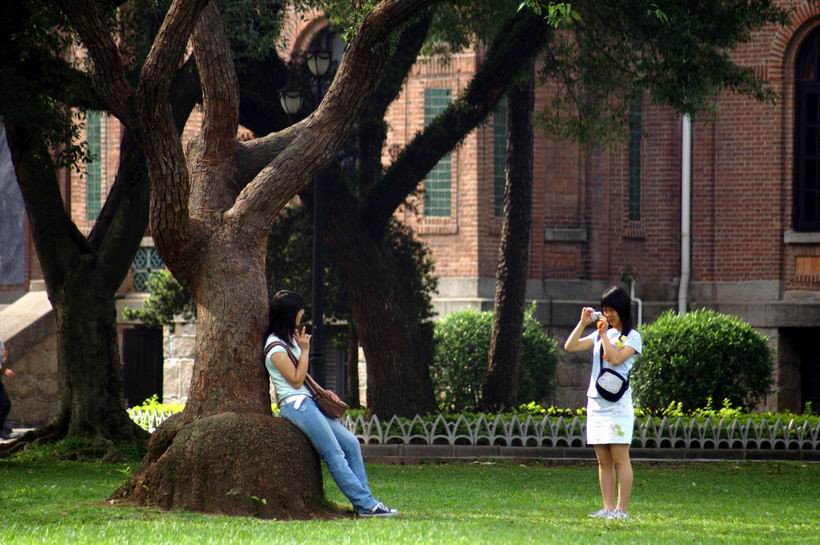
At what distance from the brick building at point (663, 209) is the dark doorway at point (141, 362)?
5617 mm

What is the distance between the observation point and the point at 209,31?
11.1 m

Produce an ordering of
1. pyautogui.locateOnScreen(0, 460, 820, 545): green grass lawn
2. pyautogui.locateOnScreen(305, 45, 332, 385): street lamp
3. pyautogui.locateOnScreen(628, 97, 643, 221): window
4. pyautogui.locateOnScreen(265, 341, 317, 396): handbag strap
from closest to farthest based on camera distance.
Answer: pyautogui.locateOnScreen(0, 460, 820, 545): green grass lawn < pyautogui.locateOnScreen(265, 341, 317, 396): handbag strap < pyautogui.locateOnScreen(305, 45, 332, 385): street lamp < pyautogui.locateOnScreen(628, 97, 643, 221): window

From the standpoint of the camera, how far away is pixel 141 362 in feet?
88.6

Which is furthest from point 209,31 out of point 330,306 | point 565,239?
point 565,239

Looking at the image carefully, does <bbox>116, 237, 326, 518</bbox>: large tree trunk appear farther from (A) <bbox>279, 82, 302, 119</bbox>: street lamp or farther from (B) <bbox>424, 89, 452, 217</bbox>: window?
(B) <bbox>424, 89, 452, 217</bbox>: window

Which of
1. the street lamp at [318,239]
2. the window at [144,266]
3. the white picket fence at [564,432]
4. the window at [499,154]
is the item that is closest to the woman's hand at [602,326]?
the white picket fence at [564,432]

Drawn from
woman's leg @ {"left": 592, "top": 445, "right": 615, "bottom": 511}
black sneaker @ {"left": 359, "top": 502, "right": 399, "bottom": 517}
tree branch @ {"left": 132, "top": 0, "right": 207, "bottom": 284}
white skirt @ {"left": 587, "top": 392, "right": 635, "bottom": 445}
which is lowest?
black sneaker @ {"left": 359, "top": 502, "right": 399, "bottom": 517}

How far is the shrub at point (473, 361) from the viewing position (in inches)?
869

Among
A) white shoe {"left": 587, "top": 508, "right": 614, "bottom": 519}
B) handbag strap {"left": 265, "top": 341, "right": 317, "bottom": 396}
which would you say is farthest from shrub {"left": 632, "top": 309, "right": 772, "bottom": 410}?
handbag strap {"left": 265, "top": 341, "right": 317, "bottom": 396}

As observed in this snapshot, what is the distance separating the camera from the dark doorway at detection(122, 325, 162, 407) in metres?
26.9

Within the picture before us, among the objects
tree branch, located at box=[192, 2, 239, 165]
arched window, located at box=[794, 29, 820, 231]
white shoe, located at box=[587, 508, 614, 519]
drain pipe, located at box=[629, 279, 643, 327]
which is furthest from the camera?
arched window, located at box=[794, 29, 820, 231]

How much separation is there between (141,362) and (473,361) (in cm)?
774

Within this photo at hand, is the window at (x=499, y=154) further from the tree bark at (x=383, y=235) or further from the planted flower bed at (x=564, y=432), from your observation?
the planted flower bed at (x=564, y=432)

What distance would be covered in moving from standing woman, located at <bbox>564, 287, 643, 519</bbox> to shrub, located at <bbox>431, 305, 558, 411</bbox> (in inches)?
459
